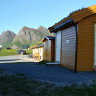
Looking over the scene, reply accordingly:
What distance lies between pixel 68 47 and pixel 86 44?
1.57 metres

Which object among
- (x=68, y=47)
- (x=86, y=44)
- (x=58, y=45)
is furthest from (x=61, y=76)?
(x=58, y=45)

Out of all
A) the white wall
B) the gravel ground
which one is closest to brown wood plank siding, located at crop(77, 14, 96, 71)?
the gravel ground

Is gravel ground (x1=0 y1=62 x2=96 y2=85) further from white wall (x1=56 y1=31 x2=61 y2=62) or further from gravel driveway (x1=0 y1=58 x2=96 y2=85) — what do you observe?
white wall (x1=56 y1=31 x2=61 y2=62)

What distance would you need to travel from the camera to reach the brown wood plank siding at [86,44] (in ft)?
26.3

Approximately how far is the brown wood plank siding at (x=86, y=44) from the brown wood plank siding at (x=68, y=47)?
0.56 meters

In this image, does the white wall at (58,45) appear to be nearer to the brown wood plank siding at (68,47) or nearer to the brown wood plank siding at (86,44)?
the brown wood plank siding at (68,47)

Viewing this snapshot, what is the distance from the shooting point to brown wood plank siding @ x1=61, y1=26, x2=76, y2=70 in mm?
8656

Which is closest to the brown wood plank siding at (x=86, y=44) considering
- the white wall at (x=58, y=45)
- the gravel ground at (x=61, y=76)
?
the gravel ground at (x=61, y=76)

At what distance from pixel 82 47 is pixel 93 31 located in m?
1.04

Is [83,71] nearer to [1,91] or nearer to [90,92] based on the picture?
[90,92]

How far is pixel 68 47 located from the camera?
30.9 ft

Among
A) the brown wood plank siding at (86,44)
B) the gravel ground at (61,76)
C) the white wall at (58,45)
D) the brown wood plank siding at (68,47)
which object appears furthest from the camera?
the white wall at (58,45)

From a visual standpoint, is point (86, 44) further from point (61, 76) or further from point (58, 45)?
point (58, 45)

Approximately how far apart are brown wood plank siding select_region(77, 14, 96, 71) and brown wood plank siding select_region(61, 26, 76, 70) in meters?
0.56
